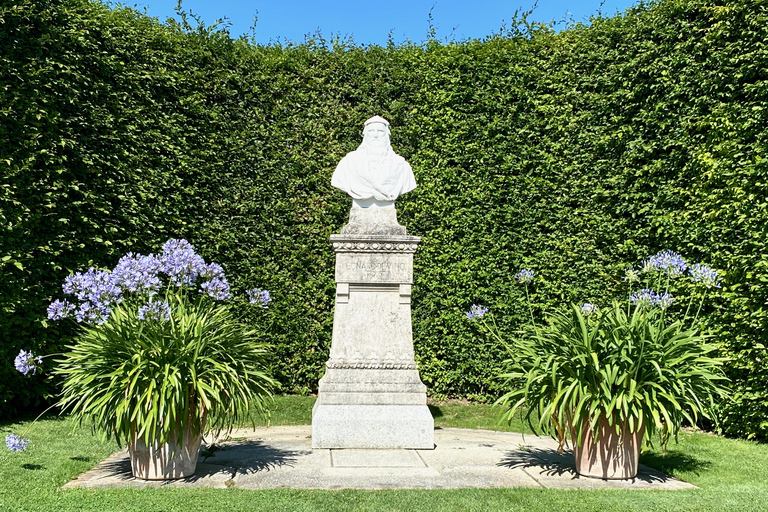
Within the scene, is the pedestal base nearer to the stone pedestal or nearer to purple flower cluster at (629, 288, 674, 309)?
the stone pedestal

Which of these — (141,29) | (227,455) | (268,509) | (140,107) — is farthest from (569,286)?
(141,29)

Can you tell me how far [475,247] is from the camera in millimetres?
7746

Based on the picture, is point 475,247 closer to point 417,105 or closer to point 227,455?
point 417,105

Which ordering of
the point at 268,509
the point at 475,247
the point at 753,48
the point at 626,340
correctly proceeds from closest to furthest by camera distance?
the point at 268,509
the point at 626,340
the point at 753,48
the point at 475,247

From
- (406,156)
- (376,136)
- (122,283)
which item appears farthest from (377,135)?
(122,283)

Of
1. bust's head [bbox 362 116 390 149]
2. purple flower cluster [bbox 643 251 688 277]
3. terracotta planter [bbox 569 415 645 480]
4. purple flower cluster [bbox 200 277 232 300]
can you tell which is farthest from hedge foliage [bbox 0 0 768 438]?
purple flower cluster [bbox 200 277 232 300]

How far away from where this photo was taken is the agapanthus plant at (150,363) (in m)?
3.98

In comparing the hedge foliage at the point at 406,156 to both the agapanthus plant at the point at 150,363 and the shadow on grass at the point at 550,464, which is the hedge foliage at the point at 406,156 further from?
the agapanthus plant at the point at 150,363

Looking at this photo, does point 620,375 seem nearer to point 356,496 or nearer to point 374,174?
point 356,496

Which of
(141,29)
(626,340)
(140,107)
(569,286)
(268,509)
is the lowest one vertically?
(268,509)

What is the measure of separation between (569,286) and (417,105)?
9.66 ft

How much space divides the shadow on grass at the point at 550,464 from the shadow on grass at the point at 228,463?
1755 mm

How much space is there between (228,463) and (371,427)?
51.2 inches

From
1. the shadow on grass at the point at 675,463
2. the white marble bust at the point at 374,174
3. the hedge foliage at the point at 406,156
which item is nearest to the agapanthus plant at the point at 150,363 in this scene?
the white marble bust at the point at 374,174
